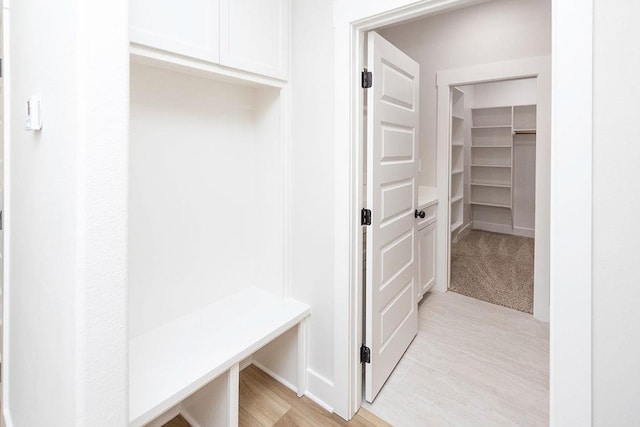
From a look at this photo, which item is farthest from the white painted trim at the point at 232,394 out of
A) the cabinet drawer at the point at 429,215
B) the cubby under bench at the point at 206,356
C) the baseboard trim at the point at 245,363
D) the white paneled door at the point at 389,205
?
the cabinet drawer at the point at 429,215

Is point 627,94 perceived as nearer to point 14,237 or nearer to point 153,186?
point 153,186

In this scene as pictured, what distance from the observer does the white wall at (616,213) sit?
98 cm

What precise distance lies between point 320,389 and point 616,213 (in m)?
1.62

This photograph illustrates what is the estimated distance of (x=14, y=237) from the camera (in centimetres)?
154

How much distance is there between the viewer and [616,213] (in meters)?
1.01

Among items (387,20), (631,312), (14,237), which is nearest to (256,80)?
(387,20)

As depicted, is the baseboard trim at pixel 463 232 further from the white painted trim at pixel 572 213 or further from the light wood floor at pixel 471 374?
the white painted trim at pixel 572 213

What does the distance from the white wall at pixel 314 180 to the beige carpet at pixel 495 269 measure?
6.89ft

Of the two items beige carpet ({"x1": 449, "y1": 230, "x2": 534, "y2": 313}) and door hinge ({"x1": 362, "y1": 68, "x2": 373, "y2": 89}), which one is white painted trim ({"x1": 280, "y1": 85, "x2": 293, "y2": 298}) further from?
beige carpet ({"x1": 449, "y1": 230, "x2": 534, "y2": 313})

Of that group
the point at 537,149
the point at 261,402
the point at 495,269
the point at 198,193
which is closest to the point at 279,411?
the point at 261,402

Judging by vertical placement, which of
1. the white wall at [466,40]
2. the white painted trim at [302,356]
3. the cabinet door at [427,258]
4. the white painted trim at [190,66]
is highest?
the white wall at [466,40]

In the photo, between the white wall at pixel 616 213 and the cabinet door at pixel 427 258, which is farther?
the cabinet door at pixel 427 258

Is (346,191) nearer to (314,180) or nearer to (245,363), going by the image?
(314,180)

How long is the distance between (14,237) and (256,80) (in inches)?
53.5
